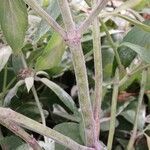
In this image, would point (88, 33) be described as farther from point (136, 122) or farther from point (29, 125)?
point (29, 125)

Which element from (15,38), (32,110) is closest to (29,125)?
(15,38)

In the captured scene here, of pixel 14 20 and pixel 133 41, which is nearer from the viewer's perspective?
pixel 14 20

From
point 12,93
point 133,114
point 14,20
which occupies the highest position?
point 14,20

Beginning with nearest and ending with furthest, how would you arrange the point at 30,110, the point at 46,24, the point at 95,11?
the point at 95,11 → the point at 46,24 → the point at 30,110

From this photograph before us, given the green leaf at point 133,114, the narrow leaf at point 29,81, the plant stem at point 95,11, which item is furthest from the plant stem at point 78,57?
the green leaf at point 133,114

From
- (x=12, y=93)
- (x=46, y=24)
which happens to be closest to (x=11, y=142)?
(x=12, y=93)

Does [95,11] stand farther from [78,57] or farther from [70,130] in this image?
[70,130]
